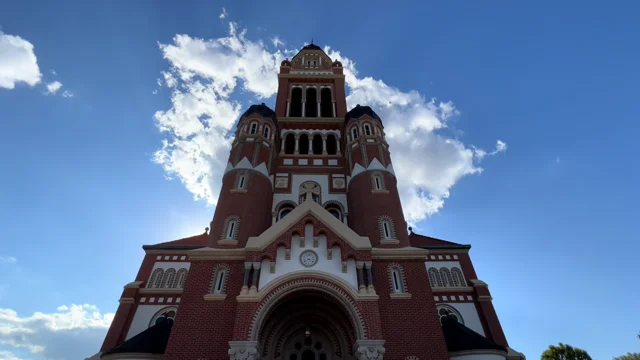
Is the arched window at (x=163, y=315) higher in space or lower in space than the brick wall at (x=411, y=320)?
higher

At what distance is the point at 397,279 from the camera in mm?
16859

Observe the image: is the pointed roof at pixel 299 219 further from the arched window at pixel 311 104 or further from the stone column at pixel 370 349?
the arched window at pixel 311 104

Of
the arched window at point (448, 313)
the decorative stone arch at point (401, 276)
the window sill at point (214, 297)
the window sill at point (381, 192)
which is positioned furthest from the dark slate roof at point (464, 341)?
the window sill at point (214, 297)

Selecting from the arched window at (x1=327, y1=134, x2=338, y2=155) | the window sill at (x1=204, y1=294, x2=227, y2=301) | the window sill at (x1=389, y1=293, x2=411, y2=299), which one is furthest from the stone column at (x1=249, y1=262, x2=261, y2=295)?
the arched window at (x1=327, y1=134, x2=338, y2=155)

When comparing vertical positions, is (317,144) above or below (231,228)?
above

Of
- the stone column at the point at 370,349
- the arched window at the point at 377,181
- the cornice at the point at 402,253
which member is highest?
the arched window at the point at 377,181

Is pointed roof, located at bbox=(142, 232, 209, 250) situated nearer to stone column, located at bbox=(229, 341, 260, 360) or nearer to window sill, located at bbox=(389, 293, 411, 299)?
stone column, located at bbox=(229, 341, 260, 360)

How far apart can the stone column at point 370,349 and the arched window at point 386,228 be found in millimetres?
6690

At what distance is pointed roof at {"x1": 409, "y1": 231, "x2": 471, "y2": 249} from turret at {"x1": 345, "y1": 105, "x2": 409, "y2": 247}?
5.92 metres

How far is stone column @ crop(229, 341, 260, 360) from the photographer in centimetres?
1343

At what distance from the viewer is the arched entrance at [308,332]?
16.6 meters

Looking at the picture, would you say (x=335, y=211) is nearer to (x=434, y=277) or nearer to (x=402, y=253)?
(x=402, y=253)

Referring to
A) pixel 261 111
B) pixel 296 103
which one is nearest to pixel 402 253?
pixel 261 111

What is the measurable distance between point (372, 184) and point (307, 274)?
28.6 ft
